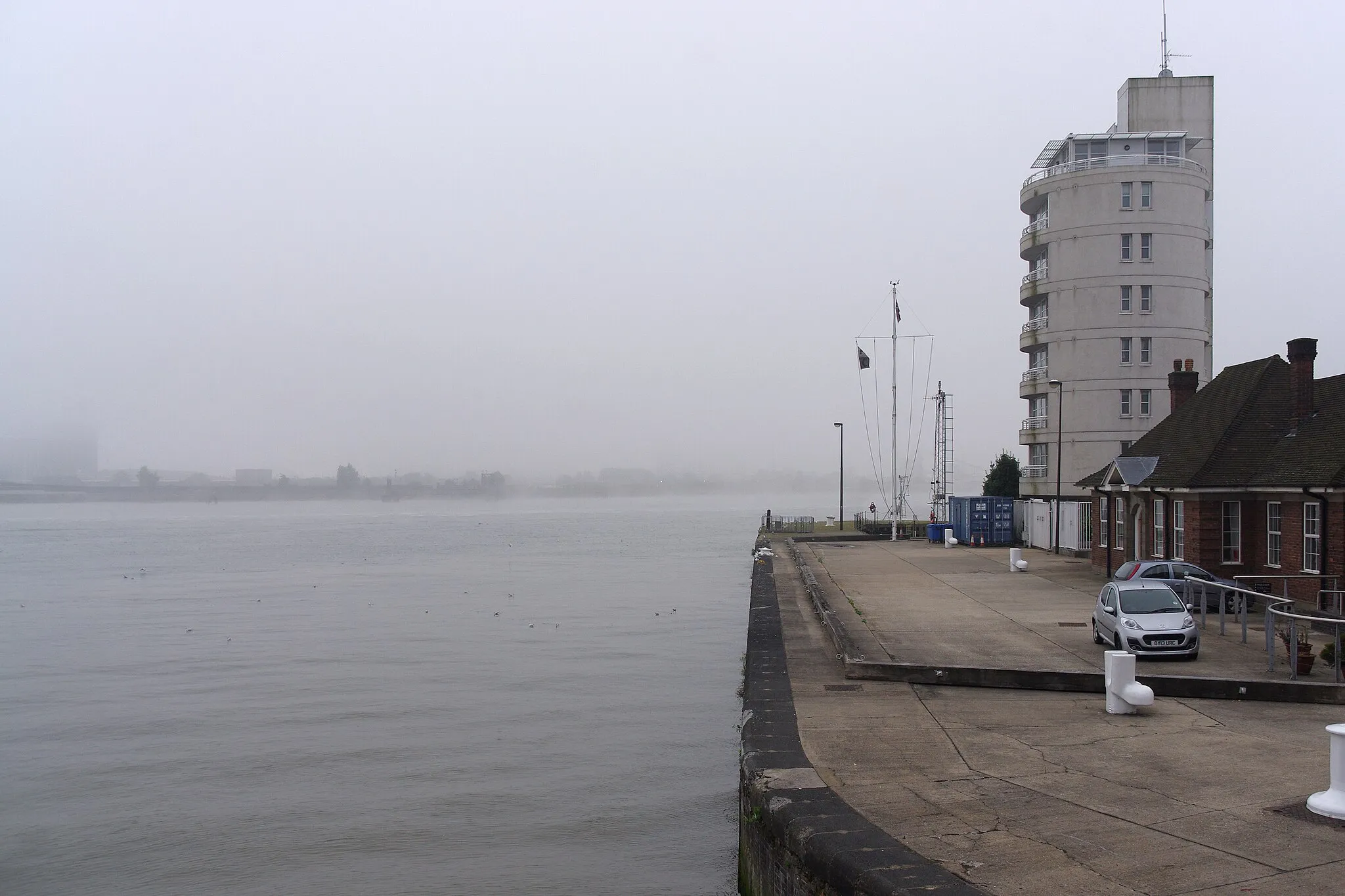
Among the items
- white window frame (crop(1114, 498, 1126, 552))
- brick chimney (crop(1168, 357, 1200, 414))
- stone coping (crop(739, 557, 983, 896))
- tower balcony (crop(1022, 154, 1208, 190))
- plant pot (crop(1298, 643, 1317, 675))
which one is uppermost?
tower balcony (crop(1022, 154, 1208, 190))

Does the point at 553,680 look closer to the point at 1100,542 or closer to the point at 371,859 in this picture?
the point at 371,859

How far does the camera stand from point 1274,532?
2766cm

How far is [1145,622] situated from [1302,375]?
1463 cm

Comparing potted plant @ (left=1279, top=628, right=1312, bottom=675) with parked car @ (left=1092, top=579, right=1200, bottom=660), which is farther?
parked car @ (left=1092, top=579, right=1200, bottom=660)

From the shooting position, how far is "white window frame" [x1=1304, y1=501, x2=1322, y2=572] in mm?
25016

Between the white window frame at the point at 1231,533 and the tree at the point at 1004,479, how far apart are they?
4044cm

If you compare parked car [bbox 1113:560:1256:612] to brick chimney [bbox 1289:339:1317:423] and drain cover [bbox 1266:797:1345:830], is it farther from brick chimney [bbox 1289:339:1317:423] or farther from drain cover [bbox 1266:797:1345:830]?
drain cover [bbox 1266:797:1345:830]

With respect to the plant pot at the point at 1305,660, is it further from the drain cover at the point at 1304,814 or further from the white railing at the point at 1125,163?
the white railing at the point at 1125,163

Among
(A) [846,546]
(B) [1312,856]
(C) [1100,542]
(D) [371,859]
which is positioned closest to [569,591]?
(A) [846,546]

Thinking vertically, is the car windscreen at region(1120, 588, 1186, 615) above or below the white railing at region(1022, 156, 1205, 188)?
below

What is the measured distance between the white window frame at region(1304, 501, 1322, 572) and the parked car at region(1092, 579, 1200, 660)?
7.58m

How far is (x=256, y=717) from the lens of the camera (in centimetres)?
2312

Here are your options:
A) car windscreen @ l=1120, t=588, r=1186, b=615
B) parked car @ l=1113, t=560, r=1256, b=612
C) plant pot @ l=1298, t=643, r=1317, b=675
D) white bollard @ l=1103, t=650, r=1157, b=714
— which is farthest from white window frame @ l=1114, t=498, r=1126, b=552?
white bollard @ l=1103, t=650, r=1157, b=714

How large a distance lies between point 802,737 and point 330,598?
39.7 m
